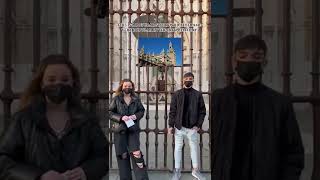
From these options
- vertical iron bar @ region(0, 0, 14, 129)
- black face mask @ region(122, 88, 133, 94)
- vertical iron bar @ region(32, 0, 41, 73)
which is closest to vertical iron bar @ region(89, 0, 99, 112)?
vertical iron bar @ region(32, 0, 41, 73)

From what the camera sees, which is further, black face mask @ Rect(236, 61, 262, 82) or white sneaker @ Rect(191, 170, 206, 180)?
white sneaker @ Rect(191, 170, 206, 180)

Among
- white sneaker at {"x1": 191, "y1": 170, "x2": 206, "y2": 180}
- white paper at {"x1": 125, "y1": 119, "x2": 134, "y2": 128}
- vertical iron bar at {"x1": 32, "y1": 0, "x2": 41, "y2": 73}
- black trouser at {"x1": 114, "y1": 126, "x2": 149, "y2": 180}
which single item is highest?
vertical iron bar at {"x1": 32, "y1": 0, "x2": 41, "y2": 73}

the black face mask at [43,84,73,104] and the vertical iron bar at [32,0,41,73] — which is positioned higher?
the vertical iron bar at [32,0,41,73]

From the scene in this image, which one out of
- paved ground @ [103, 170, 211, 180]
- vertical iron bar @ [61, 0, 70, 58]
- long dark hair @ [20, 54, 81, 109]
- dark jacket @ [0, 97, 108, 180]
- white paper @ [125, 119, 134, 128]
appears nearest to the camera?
dark jacket @ [0, 97, 108, 180]

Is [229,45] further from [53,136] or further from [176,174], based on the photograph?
[176,174]

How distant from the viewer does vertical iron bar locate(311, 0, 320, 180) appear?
3.46 meters

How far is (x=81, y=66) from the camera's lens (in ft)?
12.9

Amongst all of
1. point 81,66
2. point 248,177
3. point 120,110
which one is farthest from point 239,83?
point 120,110

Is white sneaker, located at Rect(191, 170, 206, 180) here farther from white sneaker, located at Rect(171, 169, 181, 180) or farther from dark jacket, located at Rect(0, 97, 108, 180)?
dark jacket, located at Rect(0, 97, 108, 180)

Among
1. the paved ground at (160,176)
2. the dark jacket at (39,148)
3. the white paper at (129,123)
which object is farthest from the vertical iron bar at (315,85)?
the paved ground at (160,176)

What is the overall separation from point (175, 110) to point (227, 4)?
11.6ft

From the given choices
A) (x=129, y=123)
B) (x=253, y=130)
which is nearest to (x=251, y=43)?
(x=253, y=130)

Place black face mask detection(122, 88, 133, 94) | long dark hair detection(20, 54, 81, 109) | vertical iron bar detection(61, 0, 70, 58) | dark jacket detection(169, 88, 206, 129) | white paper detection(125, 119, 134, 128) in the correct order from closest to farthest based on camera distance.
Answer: long dark hair detection(20, 54, 81, 109) < vertical iron bar detection(61, 0, 70, 58) < white paper detection(125, 119, 134, 128) < black face mask detection(122, 88, 133, 94) < dark jacket detection(169, 88, 206, 129)

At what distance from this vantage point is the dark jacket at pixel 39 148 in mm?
2598
